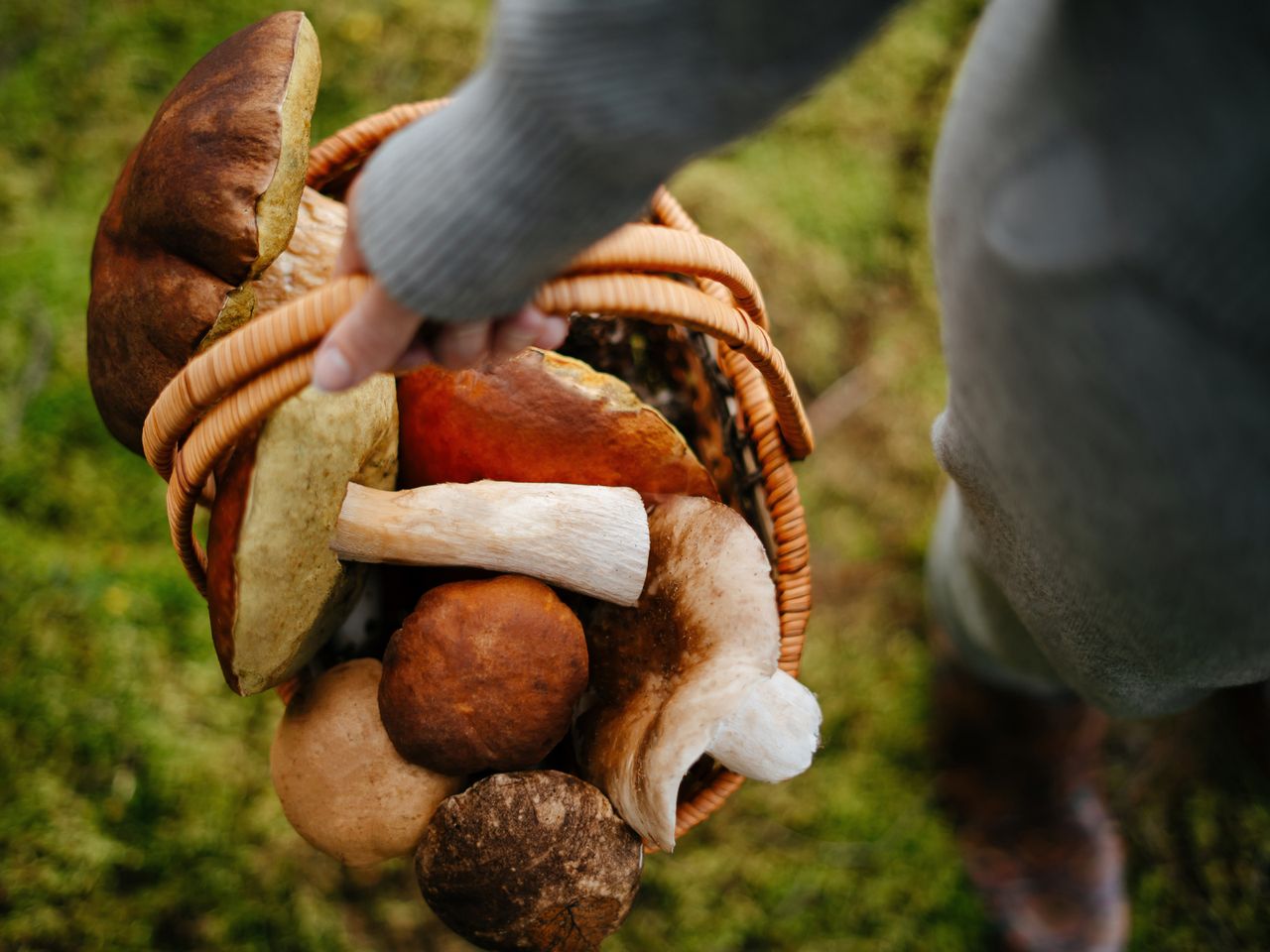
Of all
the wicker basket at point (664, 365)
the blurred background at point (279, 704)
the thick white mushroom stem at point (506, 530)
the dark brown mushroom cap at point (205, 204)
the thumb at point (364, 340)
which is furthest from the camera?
the blurred background at point (279, 704)

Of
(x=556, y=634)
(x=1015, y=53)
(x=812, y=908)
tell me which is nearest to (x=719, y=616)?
(x=556, y=634)

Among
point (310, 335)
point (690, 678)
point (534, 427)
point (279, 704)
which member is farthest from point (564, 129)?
point (279, 704)

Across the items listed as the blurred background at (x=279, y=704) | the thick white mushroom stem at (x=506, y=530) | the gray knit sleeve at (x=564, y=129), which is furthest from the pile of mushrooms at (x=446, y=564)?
the blurred background at (x=279, y=704)

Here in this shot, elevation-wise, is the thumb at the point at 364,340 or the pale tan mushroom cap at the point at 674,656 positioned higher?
the thumb at the point at 364,340

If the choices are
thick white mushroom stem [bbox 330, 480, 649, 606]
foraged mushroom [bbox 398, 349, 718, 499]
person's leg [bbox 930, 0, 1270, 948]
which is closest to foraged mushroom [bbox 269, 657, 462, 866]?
thick white mushroom stem [bbox 330, 480, 649, 606]

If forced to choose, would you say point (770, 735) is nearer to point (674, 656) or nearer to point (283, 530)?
point (674, 656)

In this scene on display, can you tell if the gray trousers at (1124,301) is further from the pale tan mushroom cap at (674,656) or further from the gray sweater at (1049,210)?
the pale tan mushroom cap at (674,656)

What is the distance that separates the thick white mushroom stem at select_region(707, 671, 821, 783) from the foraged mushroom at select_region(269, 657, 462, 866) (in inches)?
14.7

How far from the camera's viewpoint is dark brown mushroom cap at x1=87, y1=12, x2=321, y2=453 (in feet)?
3.08

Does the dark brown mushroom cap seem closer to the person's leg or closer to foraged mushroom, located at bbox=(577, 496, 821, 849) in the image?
foraged mushroom, located at bbox=(577, 496, 821, 849)

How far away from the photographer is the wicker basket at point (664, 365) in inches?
31.8

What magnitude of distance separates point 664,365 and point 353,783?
804mm

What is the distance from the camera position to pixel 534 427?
1.10 metres

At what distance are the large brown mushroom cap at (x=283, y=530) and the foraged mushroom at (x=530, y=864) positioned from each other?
0.29 meters
